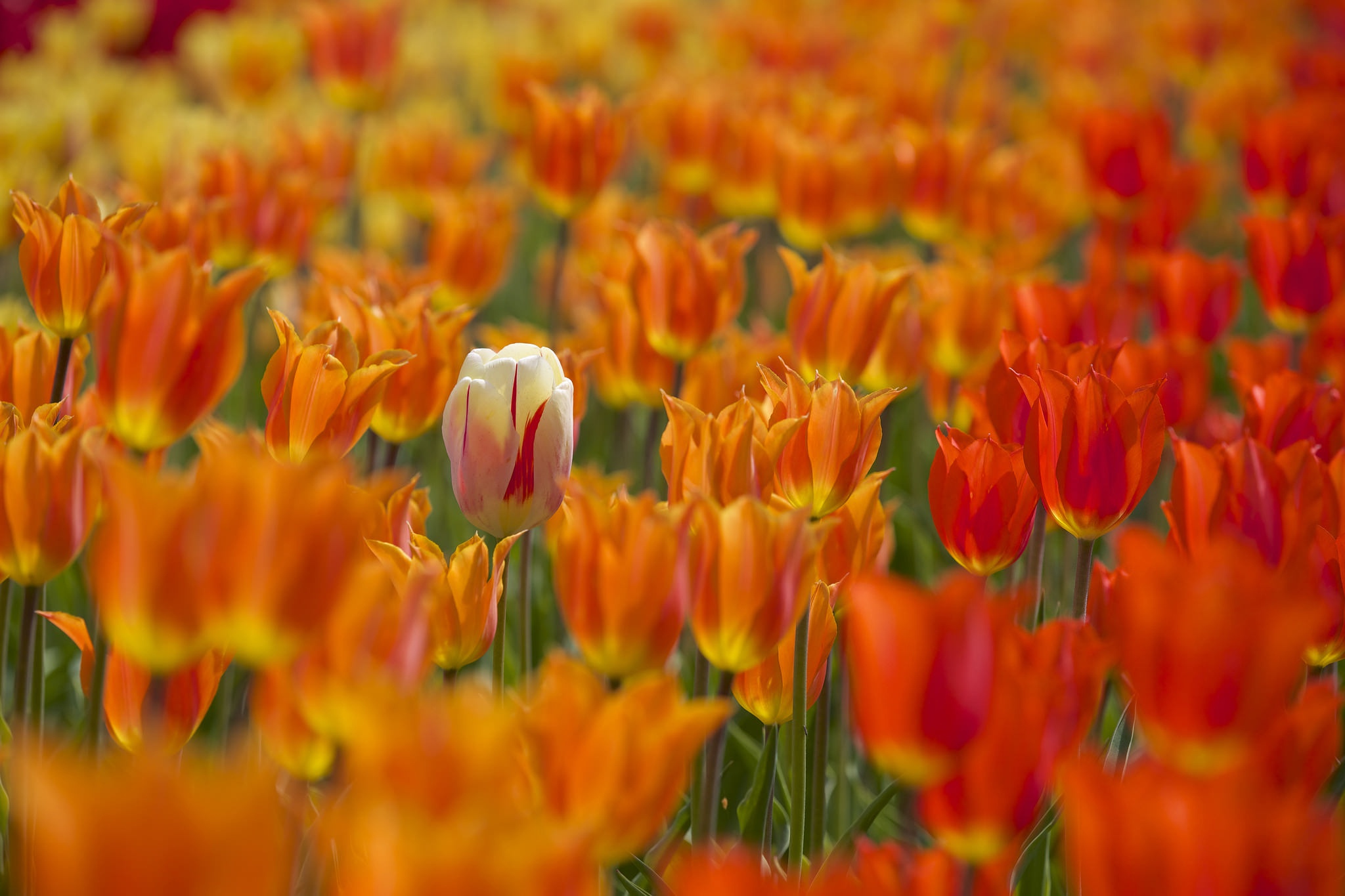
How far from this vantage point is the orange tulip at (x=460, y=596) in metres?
0.97

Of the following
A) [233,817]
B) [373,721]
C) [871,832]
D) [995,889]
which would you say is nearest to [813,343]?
[871,832]

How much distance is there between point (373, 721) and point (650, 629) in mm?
278

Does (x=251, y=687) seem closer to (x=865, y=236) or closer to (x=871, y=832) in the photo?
(x=871, y=832)

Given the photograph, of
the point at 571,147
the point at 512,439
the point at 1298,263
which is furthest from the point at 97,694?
the point at 1298,263

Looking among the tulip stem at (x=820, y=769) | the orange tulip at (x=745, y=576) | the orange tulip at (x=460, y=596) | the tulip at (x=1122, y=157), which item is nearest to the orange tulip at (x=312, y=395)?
the orange tulip at (x=460, y=596)

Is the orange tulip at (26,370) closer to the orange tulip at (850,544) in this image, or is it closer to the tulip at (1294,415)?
the orange tulip at (850,544)

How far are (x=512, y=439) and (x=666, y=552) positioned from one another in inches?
11.7

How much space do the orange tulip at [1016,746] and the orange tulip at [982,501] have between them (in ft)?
1.04

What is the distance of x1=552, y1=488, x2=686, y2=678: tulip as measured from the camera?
838 millimetres

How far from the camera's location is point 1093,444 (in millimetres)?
1106

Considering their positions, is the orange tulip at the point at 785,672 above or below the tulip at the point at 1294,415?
below

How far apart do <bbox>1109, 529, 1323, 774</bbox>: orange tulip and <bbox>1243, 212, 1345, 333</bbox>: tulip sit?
1343mm

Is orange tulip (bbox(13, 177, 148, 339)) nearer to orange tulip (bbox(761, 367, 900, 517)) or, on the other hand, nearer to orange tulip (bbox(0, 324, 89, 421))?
orange tulip (bbox(0, 324, 89, 421))

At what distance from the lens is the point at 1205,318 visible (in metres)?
1.98
